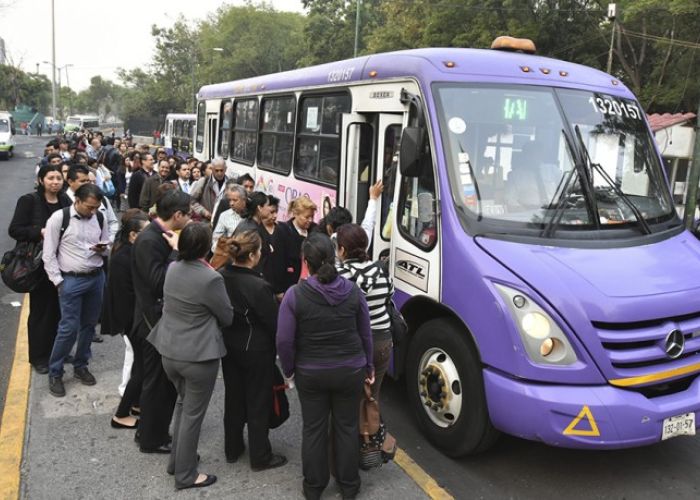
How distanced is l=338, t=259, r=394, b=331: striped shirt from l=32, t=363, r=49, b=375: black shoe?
3.06m

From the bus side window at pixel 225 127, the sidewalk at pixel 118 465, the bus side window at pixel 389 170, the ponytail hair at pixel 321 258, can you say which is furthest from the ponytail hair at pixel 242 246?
the bus side window at pixel 225 127

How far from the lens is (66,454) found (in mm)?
3838

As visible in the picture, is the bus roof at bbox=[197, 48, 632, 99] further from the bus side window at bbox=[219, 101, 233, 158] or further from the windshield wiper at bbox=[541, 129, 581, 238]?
the bus side window at bbox=[219, 101, 233, 158]

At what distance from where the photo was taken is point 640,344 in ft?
11.3

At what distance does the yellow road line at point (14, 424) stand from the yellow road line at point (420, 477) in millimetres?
2307

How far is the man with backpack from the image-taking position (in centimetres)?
458

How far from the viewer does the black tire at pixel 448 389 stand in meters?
3.74

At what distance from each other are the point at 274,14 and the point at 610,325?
54.3 metres

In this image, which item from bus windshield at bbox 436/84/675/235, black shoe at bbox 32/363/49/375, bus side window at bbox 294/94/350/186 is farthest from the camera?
bus side window at bbox 294/94/350/186

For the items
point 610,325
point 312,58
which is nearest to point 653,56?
point 312,58

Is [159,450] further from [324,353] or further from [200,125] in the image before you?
[200,125]

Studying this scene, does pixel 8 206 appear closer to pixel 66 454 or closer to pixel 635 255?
pixel 66 454

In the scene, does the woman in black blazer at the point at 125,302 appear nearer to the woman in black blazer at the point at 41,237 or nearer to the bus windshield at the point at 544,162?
the woman in black blazer at the point at 41,237

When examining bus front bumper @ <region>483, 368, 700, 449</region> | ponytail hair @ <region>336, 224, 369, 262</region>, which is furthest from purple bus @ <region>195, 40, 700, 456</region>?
ponytail hair @ <region>336, 224, 369, 262</region>
